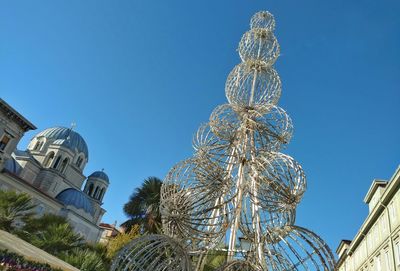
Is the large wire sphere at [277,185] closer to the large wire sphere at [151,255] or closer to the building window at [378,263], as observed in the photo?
the large wire sphere at [151,255]

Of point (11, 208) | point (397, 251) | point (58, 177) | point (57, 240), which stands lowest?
point (57, 240)

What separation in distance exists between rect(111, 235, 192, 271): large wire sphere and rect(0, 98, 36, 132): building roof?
32979 mm

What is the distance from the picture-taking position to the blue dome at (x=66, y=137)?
51.2 m

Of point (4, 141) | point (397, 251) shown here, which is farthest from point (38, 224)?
point (397, 251)

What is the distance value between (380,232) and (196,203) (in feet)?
75.3

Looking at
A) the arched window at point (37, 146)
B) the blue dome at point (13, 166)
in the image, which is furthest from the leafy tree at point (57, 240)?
the arched window at point (37, 146)

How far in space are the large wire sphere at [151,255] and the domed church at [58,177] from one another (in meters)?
34.5

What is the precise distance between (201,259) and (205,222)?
0.78 m

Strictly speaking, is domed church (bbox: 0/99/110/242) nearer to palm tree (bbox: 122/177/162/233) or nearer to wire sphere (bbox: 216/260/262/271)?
palm tree (bbox: 122/177/162/233)

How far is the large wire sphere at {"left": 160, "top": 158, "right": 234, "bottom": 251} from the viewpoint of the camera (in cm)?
582

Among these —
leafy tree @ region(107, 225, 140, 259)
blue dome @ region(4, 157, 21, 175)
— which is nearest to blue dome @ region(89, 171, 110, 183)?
blue dome @ region(4, 157, 21, 175)

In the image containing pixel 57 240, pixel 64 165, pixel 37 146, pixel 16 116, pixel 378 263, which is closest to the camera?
pixel 57 240

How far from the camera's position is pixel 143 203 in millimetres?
18234

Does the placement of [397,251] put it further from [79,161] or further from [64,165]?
[79,161]
